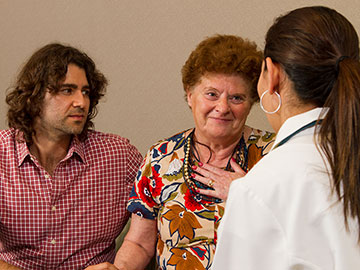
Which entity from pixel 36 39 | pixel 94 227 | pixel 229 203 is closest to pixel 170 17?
pixel 36 39

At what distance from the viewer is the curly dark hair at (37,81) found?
199 centimetres

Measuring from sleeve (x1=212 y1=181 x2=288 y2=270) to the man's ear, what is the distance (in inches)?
10.6

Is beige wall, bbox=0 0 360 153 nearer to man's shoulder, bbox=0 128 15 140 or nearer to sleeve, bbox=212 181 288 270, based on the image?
man's shoulder, bbox=0 128 15 140

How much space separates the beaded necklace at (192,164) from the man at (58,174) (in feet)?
1.15

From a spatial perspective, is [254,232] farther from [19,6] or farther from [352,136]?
[19,6]

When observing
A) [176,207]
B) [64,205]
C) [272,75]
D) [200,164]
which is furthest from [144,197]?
[272,75]

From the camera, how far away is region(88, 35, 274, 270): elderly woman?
5.48ft

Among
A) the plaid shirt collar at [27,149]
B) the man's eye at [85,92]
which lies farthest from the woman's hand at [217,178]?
the man's eye at [85,92]

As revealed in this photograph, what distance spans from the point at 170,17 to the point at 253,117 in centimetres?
70

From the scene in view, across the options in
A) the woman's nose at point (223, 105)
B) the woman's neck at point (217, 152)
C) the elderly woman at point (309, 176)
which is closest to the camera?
the elderly woman at point (309, 176)

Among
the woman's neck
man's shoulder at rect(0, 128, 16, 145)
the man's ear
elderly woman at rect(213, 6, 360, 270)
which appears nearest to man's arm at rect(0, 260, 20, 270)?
man's shoulder at rect(0, 128, 16, 145)

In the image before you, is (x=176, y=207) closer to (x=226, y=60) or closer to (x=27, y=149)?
(x=226, y=60)

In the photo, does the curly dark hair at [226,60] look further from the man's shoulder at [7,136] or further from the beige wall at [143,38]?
the man's shoulder at [7,136]

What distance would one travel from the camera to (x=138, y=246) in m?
1.82
